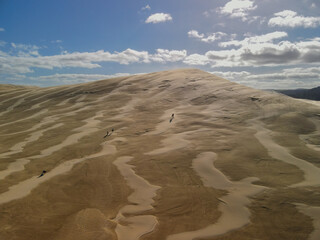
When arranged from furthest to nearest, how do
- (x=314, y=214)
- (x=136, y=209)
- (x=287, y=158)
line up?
(x=287, y=158) → (x=136, y=209) → (x=314, y=214)

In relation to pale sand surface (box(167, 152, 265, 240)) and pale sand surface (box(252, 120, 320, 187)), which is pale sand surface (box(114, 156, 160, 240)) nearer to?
pale sand surface (box(167, 152, 265, 240))

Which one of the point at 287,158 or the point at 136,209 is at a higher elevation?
the point at 287,158

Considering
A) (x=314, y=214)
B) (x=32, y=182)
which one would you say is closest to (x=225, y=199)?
(x=314, y=214)

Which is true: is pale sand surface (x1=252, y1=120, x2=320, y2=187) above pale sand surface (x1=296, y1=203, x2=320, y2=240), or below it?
above

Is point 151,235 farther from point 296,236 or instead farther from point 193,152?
point 193,152

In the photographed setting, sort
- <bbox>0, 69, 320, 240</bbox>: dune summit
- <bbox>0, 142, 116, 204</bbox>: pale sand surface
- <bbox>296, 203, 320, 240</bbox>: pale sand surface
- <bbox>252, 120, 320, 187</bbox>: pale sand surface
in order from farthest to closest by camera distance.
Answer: <bbox>252, 120, 320, 187</bbox>: pale sand surface → <bbox>0, 142, 116, 204</bbox>: pale sand surface → <bbox>0, 69, 320, 240</bbox>: dune summit → <bbox>296, 203, 320, 240</bbox>: pale sand surface

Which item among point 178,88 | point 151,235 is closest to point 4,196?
point 151,235

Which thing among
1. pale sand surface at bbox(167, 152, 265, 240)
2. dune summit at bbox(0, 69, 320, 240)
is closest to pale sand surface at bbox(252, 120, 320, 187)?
dune summit at bbox(0, 69, 320, 240)

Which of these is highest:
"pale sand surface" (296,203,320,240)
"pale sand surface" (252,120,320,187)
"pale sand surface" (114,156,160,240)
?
"pale sand surface" (252,120,320,187)

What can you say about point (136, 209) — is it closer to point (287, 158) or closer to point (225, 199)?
point (225, 199)
